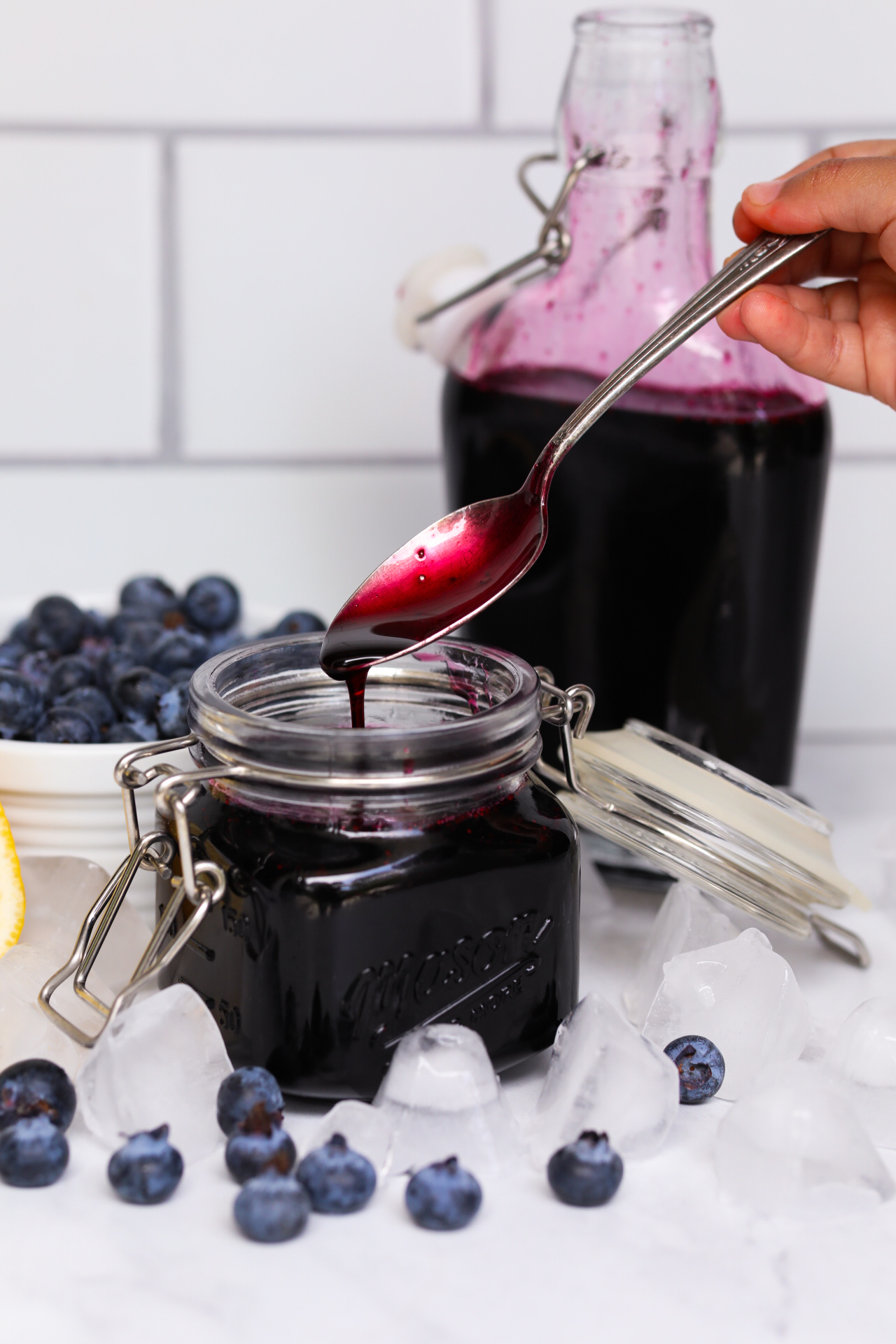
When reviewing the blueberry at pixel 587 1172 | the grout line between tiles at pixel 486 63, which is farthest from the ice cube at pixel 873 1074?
A: the grout line between tiles at pixel 486 63

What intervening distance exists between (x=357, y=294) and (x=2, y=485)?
0.34 m

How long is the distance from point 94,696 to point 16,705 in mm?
46

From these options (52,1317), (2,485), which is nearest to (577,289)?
(2,485)

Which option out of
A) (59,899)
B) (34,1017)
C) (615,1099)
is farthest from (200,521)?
(615,1099)

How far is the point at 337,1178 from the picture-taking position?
54cm

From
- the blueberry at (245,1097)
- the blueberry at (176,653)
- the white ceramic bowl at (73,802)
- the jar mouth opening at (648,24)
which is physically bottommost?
the blueberry at (245,1097)

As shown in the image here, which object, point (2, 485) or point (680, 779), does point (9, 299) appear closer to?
point (2, 485)

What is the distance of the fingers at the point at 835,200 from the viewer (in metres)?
0.70

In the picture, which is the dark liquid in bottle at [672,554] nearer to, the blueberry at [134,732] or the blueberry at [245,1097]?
the blueberry at [134,732]

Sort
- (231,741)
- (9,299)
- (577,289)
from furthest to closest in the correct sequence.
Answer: (9,299)
(577,289)
(231,741)

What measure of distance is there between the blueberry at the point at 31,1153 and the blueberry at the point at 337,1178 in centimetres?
10

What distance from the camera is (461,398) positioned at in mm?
Answer: 904

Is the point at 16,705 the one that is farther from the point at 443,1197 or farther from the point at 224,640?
the point at 443,1197

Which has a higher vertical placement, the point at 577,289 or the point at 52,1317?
the point at 577,289
